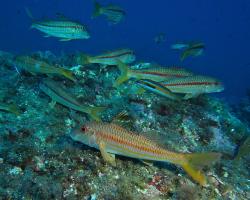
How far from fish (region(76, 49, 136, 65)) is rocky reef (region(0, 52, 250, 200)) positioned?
0.34 m

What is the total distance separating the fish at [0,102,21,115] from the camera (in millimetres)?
5918

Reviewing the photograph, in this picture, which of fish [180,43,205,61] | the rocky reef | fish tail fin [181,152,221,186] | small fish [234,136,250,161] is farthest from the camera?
fish [180,43,205,61]

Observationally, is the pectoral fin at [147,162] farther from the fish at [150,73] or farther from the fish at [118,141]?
the fish at [150,73]

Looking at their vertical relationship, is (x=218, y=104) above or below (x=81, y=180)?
above

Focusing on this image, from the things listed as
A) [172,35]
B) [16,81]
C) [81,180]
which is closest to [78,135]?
[81,180]

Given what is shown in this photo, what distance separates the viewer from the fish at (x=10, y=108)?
233 inches

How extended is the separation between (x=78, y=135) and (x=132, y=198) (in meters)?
1.29

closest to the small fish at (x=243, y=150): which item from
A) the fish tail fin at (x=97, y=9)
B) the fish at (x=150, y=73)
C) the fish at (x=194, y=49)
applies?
the fish at (x=150, y=73)

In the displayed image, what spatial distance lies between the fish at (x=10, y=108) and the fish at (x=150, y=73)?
267 cm

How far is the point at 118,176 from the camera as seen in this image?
5.14 meters

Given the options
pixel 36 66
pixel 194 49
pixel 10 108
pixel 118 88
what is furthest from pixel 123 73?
Answer: pixel 194 49

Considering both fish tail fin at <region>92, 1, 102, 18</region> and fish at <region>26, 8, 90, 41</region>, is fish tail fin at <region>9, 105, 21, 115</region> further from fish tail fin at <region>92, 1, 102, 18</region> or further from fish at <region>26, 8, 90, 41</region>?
fish tail fin at <region>92, 1, 102, 18</region>

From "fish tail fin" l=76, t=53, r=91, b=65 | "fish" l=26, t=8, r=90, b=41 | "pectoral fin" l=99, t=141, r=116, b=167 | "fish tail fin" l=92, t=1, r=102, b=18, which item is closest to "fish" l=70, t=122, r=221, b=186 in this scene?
"pectoral fin" l=99, t=141, r=116, b=167

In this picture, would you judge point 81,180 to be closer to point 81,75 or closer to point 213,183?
point 213,183
